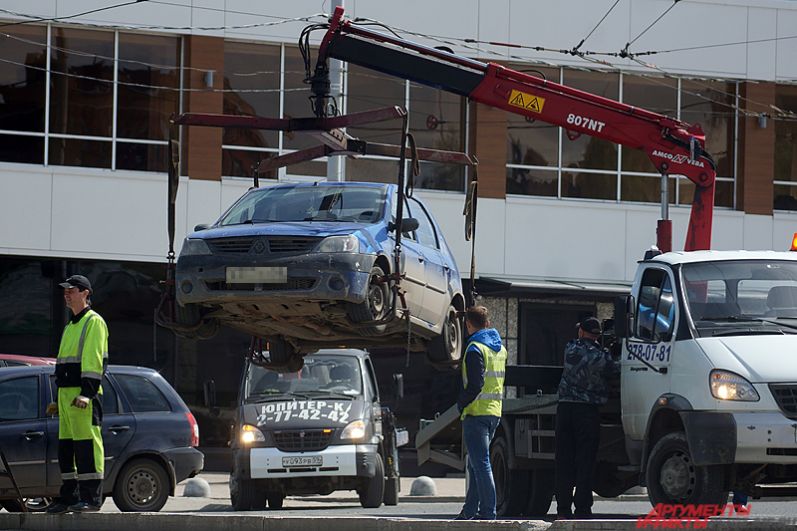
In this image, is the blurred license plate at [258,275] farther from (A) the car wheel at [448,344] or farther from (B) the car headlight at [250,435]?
(B) the car headlight at [250,435]

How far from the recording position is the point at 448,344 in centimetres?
1430

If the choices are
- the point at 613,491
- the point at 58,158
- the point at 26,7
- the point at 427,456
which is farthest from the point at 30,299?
the point at 613,491

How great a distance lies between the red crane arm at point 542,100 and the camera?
18172mm

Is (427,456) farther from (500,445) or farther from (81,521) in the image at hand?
(81,521)

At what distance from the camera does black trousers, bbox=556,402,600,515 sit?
44.9ft

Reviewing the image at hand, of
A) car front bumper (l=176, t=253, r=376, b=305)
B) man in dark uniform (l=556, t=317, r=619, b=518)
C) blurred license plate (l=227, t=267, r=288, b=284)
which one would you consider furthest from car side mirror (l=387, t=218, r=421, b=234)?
man in dark uniform (l=556, t=317, r=619, b=518)

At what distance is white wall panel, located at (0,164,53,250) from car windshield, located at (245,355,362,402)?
1022 centimetres

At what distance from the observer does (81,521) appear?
12.0m

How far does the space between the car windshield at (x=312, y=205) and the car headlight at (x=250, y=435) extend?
471cm

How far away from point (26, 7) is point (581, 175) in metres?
10.5

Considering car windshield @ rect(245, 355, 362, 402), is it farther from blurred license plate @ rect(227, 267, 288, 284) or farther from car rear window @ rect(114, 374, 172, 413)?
blurred license plate @ rect(227, 267, 288, 284)

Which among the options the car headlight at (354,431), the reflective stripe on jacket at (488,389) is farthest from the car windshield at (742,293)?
the car headlight at (354,431)

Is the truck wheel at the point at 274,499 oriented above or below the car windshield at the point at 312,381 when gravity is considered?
below

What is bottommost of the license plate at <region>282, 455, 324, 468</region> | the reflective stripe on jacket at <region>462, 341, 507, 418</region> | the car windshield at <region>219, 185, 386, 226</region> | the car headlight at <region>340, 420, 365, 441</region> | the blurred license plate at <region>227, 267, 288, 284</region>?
the license plate at <region>282, 455, 324, 468</region>
